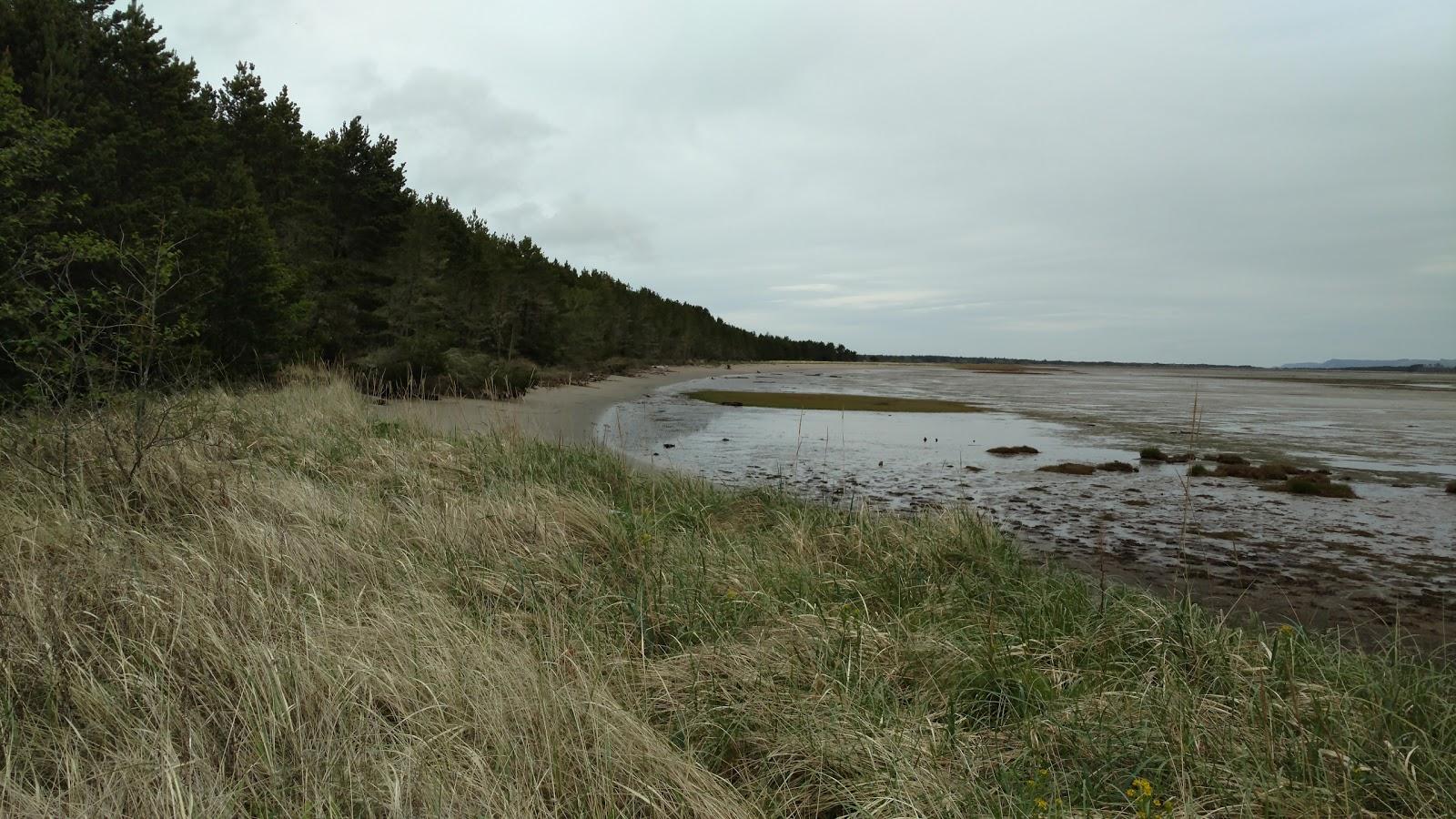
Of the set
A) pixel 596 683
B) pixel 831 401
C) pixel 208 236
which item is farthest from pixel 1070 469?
pixel 831 401

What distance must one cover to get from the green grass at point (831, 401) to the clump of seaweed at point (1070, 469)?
12294mm

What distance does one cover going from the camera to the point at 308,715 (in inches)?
90.4

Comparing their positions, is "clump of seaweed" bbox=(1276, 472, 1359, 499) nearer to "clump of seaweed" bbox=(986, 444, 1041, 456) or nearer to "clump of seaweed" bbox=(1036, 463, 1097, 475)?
"clump of seaweed" bbox=(1036, 463, 1097, 475)

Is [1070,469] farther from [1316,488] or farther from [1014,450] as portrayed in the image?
[1316,488]

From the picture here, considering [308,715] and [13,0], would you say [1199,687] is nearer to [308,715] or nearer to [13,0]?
[308,715]

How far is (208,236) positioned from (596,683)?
13388 mm

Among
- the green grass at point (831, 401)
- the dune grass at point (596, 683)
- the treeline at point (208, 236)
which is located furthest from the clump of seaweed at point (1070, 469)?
the green grass at point (831, 401)

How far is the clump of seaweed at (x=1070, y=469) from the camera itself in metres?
12.3

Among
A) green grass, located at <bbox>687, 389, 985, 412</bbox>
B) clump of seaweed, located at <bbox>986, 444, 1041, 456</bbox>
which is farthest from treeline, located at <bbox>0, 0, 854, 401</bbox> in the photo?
clump of seaweed, located at <bbox>986, 444, 1041, 456</bbox>

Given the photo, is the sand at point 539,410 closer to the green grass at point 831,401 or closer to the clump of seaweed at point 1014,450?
the green grass at point 831,401

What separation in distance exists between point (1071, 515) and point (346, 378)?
12731 mm

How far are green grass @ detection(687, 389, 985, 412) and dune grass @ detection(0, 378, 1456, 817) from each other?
69.8 ft

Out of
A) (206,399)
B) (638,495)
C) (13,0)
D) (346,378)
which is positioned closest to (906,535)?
(638,495)

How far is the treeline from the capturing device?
6844mm
